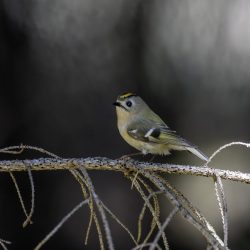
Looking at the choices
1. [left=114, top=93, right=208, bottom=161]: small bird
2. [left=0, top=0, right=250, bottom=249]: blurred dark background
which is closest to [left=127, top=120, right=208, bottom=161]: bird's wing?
[left=114, top=93, right=208, bottom=161]: small bird

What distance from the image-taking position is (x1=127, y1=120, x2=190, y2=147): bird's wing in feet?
7.56

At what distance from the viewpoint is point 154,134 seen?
2377mm

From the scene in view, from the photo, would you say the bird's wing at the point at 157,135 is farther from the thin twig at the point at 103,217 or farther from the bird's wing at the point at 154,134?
the thin twig at the point at 103,217

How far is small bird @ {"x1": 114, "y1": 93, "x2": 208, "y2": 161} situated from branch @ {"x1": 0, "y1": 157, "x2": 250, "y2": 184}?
812 millimetres

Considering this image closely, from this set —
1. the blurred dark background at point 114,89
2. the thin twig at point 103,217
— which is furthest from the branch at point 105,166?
the blurred dark background at point 114,89

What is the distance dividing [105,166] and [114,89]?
7.87ft

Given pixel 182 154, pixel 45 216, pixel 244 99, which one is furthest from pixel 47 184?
pixel 244 99

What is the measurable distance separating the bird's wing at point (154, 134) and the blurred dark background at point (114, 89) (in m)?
1.21

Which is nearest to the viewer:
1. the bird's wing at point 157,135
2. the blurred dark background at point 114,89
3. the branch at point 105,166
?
the branch at point 105,166

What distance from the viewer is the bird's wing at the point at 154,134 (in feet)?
7.56

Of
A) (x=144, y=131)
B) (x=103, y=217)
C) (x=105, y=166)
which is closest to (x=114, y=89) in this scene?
(x=144, y=131)

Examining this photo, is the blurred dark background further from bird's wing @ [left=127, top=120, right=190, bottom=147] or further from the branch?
the branch

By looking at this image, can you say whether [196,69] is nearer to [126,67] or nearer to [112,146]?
[126,67]

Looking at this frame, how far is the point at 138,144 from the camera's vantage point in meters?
2.37
